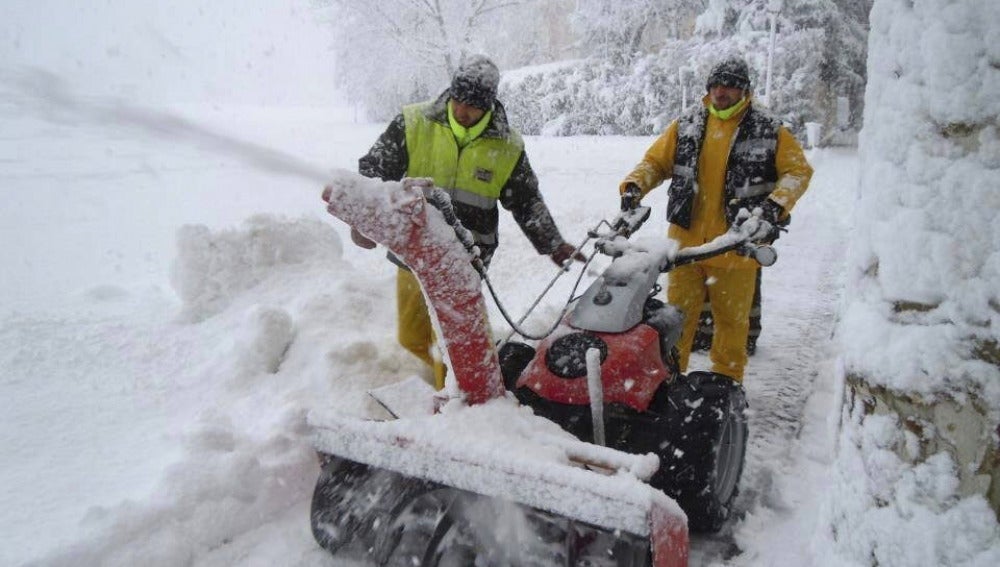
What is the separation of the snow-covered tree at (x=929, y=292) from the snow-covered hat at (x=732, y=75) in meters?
2.09

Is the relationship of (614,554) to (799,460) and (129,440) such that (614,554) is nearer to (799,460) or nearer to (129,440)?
(799,460)

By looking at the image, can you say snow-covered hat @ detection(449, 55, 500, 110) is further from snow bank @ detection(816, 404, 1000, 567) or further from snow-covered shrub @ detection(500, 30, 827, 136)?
snow-covered shrub @ detection(500, 30, 827, 136)

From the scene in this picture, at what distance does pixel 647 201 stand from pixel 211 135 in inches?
393

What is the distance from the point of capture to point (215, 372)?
12.3ft

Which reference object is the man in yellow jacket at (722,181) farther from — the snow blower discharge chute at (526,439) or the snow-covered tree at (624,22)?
the snow-covered tree at (624,22)

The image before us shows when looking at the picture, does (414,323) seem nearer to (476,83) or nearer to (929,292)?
(476,83)

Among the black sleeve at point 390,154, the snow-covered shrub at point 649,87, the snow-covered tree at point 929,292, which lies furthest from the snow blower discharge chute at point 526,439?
the snow-covered shrub at point 649,87

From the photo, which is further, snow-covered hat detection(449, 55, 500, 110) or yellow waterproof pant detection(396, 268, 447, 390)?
yellow waterproof pant detection(396, 268, 447, 390)

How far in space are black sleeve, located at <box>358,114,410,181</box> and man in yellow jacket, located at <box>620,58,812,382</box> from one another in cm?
123

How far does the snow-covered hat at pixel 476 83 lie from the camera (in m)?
3.08

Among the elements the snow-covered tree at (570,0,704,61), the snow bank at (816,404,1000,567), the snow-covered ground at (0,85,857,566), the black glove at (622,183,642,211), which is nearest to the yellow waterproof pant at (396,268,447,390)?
the snow-covered ground at (0,85,857,566)

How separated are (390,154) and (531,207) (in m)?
0.79

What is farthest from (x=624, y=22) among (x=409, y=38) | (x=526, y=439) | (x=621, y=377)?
(x=526, y=439)

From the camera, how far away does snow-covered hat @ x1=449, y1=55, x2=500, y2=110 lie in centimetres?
308
